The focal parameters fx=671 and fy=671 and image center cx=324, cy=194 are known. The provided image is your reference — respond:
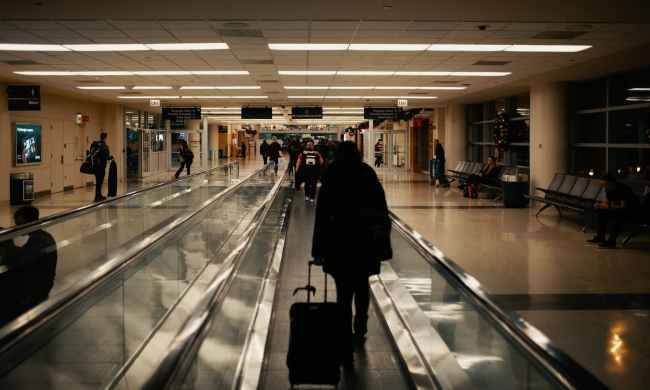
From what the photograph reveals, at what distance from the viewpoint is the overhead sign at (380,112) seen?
27.4 m

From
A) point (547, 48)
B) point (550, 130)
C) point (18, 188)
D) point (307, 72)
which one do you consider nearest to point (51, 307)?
point (547, 48)

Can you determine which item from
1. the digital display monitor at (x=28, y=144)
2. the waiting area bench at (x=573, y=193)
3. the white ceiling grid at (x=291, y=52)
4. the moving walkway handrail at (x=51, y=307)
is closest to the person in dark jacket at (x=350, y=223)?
the moving walkway handrail at (x=51, y=307)

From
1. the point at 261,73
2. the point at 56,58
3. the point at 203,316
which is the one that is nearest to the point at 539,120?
the point at 261,73

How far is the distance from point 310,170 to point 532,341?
50.1 ft

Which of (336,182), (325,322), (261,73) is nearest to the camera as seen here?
(325,322)

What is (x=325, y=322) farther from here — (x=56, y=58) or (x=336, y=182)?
(x=56, y=58)

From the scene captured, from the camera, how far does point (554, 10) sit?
8.91 metres

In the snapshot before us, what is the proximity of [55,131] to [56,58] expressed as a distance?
391 inches

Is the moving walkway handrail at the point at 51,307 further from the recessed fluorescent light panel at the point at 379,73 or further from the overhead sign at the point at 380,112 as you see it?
the overhead sign at the point at 380,112

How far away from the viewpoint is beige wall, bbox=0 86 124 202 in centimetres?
1903

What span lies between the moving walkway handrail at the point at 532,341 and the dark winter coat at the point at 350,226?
0.75 m

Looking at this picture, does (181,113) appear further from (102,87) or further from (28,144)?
(28,144)

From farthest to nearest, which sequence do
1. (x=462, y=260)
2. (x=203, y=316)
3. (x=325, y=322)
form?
(x=462, y=260), (x=325, y=322), (x=203, y=316)

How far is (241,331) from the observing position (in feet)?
18.9
